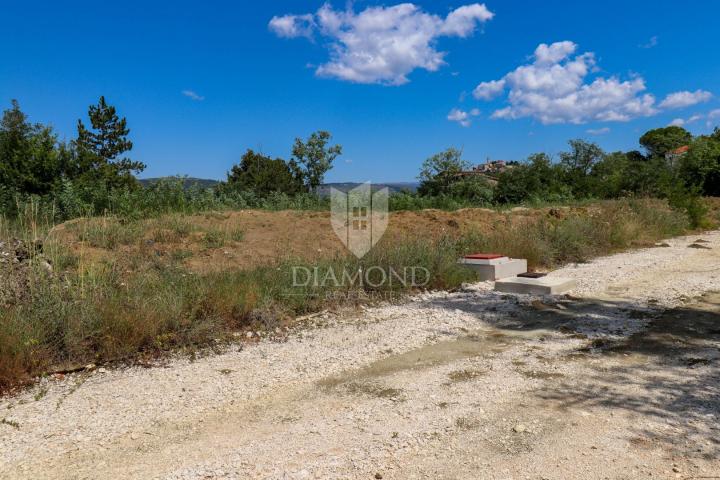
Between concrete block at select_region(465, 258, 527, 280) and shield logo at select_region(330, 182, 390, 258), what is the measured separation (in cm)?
172

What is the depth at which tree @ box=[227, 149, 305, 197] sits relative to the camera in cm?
2711

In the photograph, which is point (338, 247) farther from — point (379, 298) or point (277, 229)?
point (379, 298)

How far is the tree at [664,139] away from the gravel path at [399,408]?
55.9m

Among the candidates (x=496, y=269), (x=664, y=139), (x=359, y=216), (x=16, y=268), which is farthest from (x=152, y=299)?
(x=664, y=139)

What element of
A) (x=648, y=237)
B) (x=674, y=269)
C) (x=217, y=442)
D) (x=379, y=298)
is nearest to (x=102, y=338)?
(x=217, y=442)

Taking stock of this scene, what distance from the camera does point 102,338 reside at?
3.96 meters

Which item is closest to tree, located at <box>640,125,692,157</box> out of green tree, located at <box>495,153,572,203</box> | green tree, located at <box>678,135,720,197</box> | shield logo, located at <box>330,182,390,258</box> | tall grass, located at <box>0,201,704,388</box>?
green tree, located at <box>678,135,720,197</box>

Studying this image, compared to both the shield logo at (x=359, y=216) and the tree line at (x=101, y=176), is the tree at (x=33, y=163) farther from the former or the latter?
the shield logo at (x=359, y=216)

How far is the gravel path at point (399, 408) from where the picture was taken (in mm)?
2469

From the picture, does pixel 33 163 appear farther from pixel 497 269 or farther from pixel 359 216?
pixel 497 269

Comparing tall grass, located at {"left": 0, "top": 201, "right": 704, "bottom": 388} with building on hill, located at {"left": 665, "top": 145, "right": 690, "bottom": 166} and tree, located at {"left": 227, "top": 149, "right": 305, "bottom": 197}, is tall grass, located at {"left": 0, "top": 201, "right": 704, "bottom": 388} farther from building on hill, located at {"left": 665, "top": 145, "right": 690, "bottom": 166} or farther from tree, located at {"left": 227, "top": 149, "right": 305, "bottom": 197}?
building on hill, located at {"left": 665, "top": 145, "right": 690, "bottom": 166}

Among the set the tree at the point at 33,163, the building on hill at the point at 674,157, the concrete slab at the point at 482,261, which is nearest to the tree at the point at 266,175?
the tree at the point at 33,163

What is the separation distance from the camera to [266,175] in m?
28.9

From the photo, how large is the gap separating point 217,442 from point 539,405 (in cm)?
201
